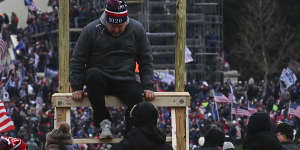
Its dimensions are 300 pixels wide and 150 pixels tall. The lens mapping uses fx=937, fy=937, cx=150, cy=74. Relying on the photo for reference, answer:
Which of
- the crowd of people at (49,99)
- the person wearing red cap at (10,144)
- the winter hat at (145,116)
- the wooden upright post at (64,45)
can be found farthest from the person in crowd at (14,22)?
the winter hat at (145,116)

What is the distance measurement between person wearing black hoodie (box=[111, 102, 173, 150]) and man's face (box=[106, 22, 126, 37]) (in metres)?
1.85

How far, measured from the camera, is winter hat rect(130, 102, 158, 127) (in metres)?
6.12

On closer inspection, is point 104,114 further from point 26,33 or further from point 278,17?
point 278,17

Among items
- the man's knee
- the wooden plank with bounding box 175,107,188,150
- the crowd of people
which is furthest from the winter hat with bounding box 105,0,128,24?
the crowd of people

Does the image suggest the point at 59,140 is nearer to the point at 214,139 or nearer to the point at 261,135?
the point at 261,135

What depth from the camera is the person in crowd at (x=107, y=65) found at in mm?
7996

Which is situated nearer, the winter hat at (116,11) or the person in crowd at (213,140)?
the winter hat at (116,11)

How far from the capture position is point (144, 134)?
20.0ft

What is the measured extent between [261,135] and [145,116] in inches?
43.0

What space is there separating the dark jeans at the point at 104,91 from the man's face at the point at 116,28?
34 centimetres

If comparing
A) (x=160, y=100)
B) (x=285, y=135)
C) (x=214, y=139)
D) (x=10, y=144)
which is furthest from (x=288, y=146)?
(x=10, y=144)

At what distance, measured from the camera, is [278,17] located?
52062mm

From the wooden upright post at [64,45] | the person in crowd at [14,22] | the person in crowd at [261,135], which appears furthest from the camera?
the person in crowd at [14,22]

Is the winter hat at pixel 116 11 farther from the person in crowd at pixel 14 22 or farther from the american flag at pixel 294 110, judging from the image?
the person in crowd at pixel 14 22
